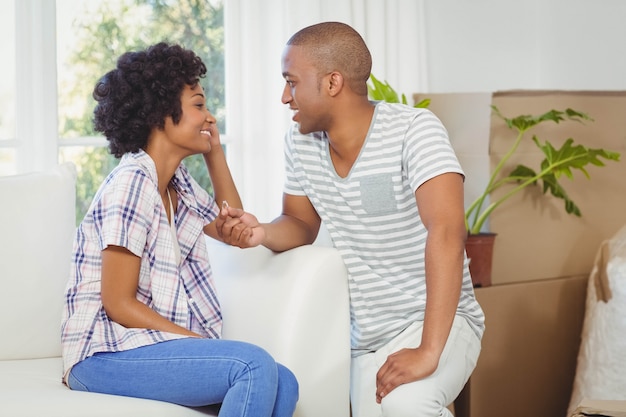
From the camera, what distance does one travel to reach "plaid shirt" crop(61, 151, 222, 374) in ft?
5.79

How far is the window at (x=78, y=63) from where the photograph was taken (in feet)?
8.82

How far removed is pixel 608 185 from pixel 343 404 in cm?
135

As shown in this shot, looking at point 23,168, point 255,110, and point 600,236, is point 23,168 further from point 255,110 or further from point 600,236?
A: point 600,236

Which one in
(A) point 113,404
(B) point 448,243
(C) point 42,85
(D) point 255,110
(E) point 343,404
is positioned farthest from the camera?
(D) point 255,110

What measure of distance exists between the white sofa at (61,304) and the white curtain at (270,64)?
0.84 metres

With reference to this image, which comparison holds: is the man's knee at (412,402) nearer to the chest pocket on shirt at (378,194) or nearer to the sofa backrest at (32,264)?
the chest pocket on shirt at (378,194)

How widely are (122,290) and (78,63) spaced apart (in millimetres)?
1272

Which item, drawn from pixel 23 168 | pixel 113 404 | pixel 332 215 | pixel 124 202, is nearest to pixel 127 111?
pixel 124 202

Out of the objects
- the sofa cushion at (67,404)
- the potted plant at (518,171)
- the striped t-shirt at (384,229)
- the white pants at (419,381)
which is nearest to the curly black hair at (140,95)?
the striped t-shirt at (384,229)

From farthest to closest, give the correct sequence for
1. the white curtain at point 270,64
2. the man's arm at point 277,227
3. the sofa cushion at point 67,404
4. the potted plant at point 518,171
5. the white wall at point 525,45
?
the white wall at point 525,45
the white curtain at point 270,64
the potted plant at point 518,171
the man's arm at point 277,227
the sofa cushion at point 67,404

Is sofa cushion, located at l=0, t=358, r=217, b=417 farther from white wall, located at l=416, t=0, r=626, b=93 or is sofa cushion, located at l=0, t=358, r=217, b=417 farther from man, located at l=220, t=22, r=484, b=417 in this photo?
white wall, located at l=416, t=0, r=626, b=93

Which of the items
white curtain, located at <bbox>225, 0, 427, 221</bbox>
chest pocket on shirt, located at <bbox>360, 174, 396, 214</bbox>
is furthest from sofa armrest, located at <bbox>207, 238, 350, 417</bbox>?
white curtain, located at <bbox>225, 0, 427, 221</bbox>

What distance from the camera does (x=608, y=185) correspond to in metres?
2.83

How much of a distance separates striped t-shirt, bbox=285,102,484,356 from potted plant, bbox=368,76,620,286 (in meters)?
0.70
